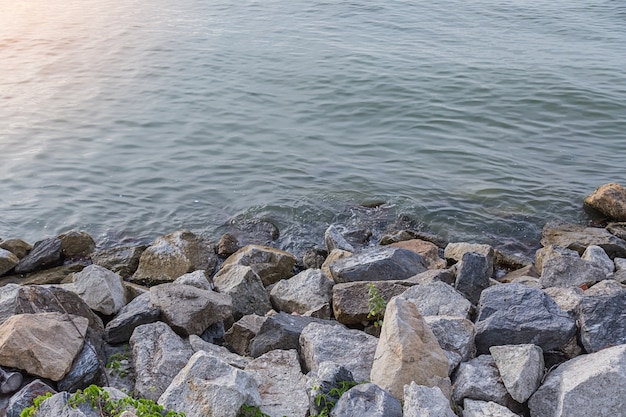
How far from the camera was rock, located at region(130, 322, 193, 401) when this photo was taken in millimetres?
5004

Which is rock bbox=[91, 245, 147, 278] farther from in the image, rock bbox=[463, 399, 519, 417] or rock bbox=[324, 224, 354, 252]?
rock bbox=[463, 399, 519, 417]

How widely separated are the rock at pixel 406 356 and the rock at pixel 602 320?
48.3 inches

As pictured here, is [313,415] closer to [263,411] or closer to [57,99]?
[263,411]

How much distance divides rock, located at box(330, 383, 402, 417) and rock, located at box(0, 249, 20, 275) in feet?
19.9

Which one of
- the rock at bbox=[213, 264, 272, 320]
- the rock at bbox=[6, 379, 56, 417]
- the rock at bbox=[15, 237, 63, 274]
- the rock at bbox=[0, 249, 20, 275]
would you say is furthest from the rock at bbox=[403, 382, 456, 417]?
the rock at bbox=[0, 249, 20, 275]

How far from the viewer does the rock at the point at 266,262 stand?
842cm

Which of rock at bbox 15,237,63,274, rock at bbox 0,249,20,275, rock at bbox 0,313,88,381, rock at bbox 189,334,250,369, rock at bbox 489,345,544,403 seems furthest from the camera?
rock at bbox 15,237,63,274

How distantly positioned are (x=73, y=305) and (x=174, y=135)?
8270 millimetres

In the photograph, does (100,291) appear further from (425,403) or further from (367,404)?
(425,403)

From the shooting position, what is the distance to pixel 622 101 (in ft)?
49.5

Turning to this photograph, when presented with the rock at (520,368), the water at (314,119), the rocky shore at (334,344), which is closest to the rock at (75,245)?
the water at (314,119)

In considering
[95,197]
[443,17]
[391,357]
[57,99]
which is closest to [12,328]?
[391,357]

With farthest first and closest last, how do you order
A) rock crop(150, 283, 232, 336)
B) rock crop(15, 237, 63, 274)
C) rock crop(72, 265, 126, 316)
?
1. rock crop(15, 237, 63, 274)
2. rock crop(72, 265, 126, 316)
3. rock crop(150, 283, 232, 336)

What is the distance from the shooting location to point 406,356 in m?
4.64
